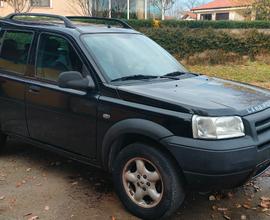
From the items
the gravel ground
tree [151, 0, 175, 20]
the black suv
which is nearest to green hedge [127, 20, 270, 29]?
tree [151, 0, 175, 20]

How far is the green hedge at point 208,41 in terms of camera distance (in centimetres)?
1641

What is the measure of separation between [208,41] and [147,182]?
43.0ft

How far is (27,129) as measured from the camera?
5.10m

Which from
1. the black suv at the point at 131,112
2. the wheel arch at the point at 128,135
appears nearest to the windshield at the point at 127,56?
the black suv at the point at 131,112

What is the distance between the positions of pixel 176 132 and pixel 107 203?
120 centimetres

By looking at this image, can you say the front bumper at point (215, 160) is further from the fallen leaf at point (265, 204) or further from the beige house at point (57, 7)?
the beige house at point (57, 7)

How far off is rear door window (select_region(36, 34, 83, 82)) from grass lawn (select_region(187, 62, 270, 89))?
310 inches

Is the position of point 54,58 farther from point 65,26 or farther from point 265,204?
point 265,204

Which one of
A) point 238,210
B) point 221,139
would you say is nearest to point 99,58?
point 221,139

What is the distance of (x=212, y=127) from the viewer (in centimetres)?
361

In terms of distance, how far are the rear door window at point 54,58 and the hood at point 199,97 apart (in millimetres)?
760

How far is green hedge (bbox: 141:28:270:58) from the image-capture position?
16406mm

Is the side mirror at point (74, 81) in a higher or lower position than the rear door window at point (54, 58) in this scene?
lower

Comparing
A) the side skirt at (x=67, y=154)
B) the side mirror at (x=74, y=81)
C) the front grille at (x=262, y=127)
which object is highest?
the side mirror at (x=74, y=81)
